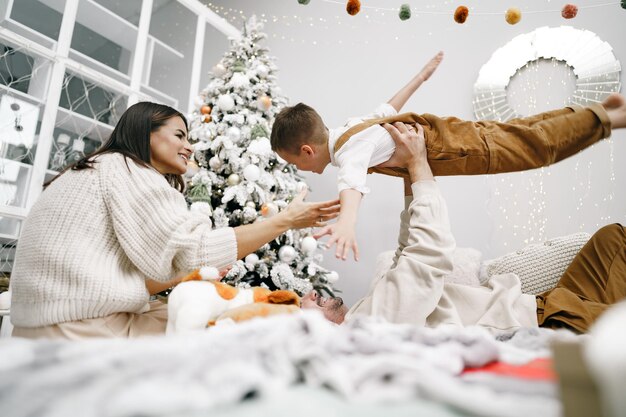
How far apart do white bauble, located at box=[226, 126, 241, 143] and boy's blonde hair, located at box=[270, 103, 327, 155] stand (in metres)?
0.88

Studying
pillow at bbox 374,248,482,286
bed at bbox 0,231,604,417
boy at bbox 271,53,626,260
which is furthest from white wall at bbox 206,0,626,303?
bed at bbox 0,231,604,417

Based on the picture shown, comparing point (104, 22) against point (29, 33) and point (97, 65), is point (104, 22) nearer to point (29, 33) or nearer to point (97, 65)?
point (97, 65)

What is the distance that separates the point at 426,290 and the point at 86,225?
90cm

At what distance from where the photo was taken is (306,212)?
4.22ft

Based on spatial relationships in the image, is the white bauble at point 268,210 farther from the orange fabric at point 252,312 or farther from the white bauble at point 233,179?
the orange fabric at point 252,312

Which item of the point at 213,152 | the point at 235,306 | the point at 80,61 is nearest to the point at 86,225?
the point at 235,306

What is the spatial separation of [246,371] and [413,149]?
1.19 meters

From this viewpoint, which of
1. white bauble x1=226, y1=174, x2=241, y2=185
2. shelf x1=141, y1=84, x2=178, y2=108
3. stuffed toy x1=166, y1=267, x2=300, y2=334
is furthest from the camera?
shelf x1=141, y1=84, x2=178, y2=108

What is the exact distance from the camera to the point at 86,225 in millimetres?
1043

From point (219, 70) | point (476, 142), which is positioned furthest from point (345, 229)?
point (219, 70)

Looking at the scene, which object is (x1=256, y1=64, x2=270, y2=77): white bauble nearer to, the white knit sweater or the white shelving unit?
the white shelving unit

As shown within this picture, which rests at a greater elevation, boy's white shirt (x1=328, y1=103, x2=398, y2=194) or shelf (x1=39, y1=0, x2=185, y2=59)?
shelf (x1=39, y1=0, x2=185, y2=59)

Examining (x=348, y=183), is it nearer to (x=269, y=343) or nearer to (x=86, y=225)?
(x=86, y=225)

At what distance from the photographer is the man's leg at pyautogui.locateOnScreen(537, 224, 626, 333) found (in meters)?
1.20
